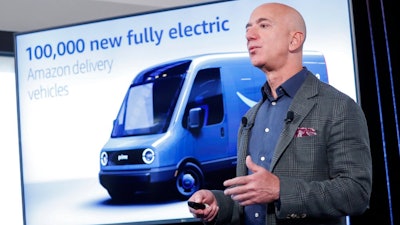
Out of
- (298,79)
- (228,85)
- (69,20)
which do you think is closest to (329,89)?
(298,79)

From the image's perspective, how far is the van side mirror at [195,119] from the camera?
345cm

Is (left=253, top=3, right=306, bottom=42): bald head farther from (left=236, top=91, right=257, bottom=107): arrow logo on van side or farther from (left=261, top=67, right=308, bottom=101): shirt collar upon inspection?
(left=236, top=91, right=257, bottom=107): arrow logo on van side

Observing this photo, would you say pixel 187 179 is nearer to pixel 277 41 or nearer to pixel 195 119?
pixel 195 119

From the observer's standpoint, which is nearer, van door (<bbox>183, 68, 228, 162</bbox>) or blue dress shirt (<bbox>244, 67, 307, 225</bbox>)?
blue dress shirt (<bbox>244, 67, 307, 225</bbox>)

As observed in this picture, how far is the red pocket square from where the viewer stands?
1850 mm

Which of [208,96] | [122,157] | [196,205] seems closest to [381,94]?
[208,96]

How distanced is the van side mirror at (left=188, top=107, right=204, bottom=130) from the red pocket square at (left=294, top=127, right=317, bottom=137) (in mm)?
1609

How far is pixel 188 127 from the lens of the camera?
11.3 ft

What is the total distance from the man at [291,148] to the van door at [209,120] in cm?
134

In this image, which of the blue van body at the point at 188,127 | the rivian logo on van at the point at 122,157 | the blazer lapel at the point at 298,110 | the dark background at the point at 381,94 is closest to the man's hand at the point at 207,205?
the blazer lapel at the point at 298,110

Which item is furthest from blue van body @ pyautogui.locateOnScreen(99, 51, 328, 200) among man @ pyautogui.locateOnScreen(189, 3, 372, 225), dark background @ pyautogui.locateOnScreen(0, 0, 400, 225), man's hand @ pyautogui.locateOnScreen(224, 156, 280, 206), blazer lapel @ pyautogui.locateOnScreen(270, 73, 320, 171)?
man's hand @ pyautogui.locateOnScreen(224, 156, 280, 206)

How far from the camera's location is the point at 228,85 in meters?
3.44

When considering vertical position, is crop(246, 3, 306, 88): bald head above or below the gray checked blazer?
above

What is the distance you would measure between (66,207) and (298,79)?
2.03m
